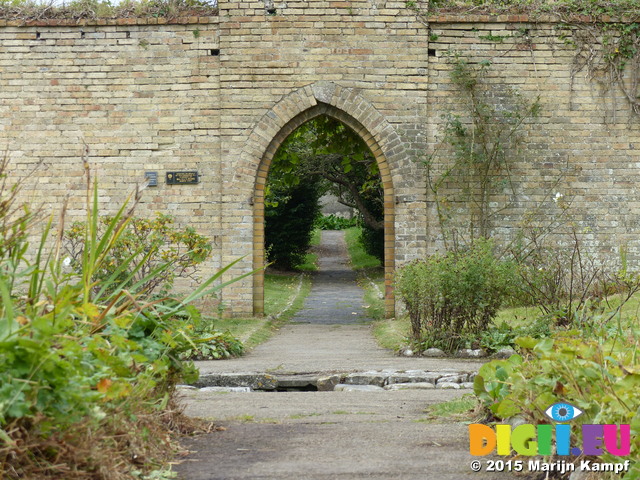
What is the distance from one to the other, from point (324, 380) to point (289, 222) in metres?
17.2

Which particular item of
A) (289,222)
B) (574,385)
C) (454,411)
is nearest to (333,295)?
(289,222)

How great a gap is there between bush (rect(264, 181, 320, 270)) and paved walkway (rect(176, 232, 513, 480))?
15.7 meters

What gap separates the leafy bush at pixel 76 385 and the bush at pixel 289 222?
753 inches

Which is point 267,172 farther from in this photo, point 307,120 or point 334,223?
point 334,223

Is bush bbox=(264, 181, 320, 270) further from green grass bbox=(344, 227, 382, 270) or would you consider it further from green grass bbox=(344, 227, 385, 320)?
green grass bbox=(344, 227, 382, 270)

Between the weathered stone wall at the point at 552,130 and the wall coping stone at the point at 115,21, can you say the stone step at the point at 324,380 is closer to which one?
the weathered stone wall at the point at 552,130

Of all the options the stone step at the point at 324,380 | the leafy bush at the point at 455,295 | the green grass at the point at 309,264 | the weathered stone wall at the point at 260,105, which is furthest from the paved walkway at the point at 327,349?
the green grass at the point at 309,264

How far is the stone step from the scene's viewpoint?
23.4 ft

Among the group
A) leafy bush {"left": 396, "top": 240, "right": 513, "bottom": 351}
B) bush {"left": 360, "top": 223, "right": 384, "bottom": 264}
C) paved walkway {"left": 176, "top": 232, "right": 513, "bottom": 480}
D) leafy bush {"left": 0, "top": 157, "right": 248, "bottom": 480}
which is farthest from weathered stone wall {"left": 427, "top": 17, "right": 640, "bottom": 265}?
bush {"left": 360, "top": 223, "right": 384, "bottom": 264}

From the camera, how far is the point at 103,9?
1304 cm

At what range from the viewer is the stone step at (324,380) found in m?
7.14

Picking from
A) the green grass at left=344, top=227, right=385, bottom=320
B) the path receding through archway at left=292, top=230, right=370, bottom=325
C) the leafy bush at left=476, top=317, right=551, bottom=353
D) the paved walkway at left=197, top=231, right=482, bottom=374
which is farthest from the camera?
the green grass at left=344, top=227, right=385, bottom=320

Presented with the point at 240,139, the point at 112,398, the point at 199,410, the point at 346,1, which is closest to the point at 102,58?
the point at 240,139

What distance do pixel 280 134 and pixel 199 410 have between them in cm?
795
